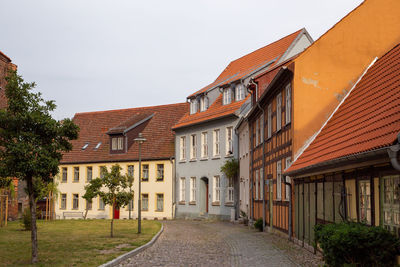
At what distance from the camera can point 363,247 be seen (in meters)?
8.92

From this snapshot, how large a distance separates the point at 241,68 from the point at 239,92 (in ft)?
17.1

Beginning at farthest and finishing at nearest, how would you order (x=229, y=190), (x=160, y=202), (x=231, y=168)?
(x=160, y=202) < (x=229, y=190) < (x=231, y=168)

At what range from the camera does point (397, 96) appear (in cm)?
1103

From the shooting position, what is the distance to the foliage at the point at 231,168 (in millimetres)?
35125

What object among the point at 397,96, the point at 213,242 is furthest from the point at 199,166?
the point at 397,96

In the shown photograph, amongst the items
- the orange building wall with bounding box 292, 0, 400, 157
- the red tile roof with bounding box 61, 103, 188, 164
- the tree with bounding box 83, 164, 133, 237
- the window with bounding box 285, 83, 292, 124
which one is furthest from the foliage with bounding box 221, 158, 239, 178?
the orange building wall with bounding box 292, 0, 400, 157

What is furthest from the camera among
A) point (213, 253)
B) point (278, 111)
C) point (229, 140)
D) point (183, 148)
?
point (183, 148)

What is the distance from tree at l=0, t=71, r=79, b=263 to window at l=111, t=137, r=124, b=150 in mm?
32098

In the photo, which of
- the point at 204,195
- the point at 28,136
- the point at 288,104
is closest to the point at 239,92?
the point at 204,195

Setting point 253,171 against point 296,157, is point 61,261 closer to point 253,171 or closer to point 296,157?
point 296,157

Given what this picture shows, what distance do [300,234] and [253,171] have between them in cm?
1128

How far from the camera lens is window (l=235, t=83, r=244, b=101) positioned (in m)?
36.1

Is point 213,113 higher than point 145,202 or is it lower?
higher

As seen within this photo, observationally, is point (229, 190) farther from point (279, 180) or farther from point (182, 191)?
point (279, 180)
